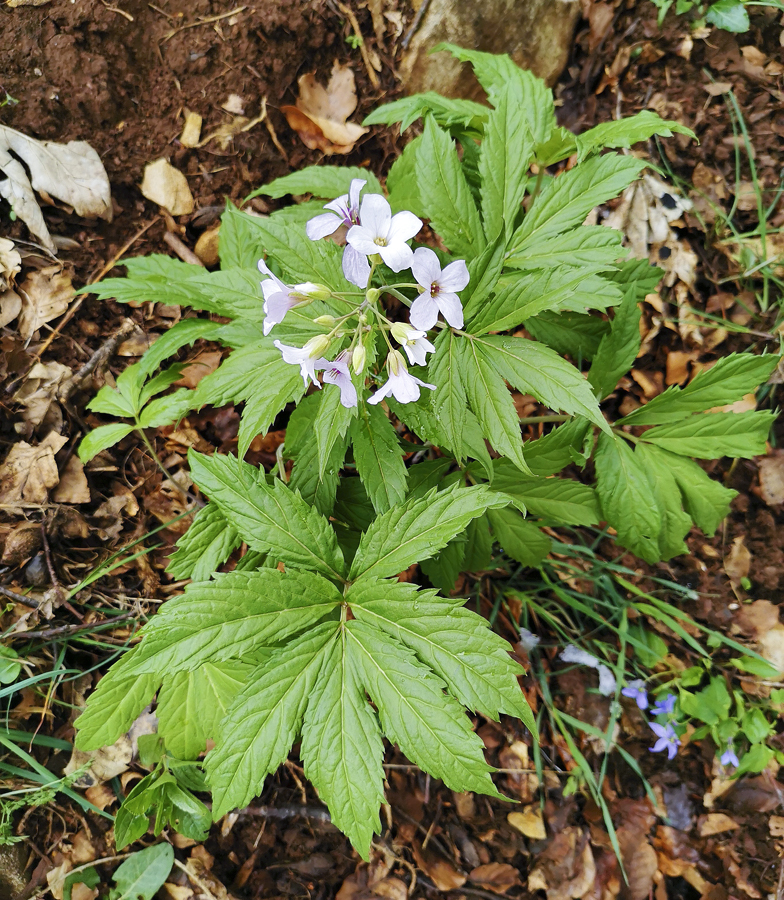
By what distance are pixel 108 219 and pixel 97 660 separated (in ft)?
5.81

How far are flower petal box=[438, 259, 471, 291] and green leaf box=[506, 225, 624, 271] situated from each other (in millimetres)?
381

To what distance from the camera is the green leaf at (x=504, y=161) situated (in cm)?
166

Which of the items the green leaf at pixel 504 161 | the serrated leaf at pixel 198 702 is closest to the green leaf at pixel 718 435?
the green leaf at pixel 504 161

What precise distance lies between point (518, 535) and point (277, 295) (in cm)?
127

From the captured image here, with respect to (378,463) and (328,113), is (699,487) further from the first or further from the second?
(328,113)

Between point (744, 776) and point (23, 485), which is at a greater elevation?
point (23, 485)

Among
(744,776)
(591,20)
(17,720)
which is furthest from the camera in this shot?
(591,20)

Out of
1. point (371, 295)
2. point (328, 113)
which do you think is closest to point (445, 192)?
point (371, 295)

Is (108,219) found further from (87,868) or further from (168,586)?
(87,868)

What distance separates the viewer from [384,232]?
132 centimetres

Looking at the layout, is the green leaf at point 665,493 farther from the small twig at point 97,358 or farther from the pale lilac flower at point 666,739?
the small twig at point 97,358

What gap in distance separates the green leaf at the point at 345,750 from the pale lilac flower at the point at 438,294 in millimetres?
899

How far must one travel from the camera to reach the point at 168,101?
2.47 m

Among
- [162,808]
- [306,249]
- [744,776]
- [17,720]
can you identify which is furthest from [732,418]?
[17,720]
